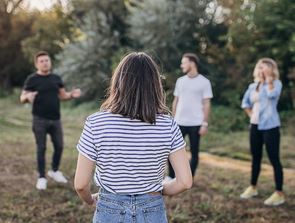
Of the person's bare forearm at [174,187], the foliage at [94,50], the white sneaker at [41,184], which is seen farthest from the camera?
the foliage at [94,50]

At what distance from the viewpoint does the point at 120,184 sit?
250cm

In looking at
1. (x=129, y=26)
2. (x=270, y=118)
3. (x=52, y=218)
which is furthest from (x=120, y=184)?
(x=129, y=26)

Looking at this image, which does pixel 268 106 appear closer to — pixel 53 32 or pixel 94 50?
pixel 94 50

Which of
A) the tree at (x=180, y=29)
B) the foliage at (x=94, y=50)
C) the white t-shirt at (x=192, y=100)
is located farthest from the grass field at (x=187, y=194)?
the foliage at (x=94, y=50)

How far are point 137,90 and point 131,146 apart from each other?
0.28 metres

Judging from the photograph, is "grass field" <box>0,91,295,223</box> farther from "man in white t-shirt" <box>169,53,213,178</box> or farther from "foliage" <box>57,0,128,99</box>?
"foliage" <box>57,0,128,99</box>

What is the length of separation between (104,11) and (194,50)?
4.97m

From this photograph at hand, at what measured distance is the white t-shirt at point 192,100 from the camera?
658cm

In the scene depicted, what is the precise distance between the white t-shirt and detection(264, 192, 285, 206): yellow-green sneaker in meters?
1.32

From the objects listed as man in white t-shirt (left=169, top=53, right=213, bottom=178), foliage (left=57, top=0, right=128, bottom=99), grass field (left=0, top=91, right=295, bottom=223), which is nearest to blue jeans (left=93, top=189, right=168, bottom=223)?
grass field (left=0, top=91, right=295, bottom=223)

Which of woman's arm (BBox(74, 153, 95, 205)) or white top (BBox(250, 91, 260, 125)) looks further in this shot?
white top (BBox(250, 91, 260, 125))

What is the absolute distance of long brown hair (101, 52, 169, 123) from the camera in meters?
2.46

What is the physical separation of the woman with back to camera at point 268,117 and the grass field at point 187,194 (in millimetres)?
421

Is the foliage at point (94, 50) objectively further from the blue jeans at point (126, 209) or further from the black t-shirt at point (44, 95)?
the blue jeans at point (126, 209)
